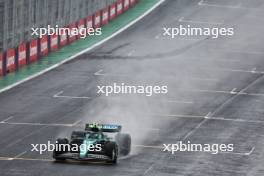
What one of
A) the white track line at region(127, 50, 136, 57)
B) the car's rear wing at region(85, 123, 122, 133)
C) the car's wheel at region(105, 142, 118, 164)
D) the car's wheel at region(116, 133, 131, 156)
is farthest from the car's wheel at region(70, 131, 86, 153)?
the white track line at region(127, 50, 136, 57)

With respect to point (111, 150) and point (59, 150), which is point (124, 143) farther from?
point (59, 150)

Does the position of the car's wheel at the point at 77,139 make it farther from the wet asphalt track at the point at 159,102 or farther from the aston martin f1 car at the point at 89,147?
the wet asphalt track at the point at 159,102

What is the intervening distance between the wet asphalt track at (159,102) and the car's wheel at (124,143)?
41 centimetres

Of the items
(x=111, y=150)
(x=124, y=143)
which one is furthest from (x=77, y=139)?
(x=124, y=143)

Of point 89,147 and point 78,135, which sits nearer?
point 89,147

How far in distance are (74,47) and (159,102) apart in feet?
53.0

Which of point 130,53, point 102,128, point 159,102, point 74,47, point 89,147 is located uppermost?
point 74,47

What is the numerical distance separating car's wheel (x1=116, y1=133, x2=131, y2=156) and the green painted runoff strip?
17614 mm

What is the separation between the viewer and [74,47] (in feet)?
245

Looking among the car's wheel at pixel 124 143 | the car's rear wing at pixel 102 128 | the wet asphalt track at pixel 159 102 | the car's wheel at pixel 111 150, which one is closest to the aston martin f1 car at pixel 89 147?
the car's wheel at pixel 111 150

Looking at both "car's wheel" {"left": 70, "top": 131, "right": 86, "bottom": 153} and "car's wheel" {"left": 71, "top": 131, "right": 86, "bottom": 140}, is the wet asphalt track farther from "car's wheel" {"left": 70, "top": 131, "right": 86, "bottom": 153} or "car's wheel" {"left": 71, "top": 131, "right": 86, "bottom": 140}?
"car's wheel" {"left": 71, "top": 131, "right": 86, "bottom": 140}

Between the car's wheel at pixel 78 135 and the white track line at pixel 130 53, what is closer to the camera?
the car's wheel at pixel 78 135

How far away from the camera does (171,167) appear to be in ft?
145

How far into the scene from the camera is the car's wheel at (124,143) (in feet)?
148
